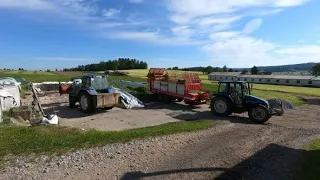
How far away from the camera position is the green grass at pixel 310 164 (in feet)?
26.5

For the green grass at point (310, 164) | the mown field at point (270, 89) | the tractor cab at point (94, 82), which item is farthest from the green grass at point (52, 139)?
the mown field at point (270, 89)

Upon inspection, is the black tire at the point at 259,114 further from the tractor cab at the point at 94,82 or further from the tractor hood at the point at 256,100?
the tractor cab at the point at 94,82

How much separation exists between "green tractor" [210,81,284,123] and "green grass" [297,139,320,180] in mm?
4779

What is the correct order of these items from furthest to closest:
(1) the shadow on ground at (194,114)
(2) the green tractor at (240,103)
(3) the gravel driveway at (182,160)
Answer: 1. (1) the shadow on ground at (194,114)
2. (2) the green tractor at (240,103)
3. (3) the gravel driveway at (182,160)

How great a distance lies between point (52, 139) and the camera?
33.9ft

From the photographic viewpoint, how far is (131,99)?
2216 cm

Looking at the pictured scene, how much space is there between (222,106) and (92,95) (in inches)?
322

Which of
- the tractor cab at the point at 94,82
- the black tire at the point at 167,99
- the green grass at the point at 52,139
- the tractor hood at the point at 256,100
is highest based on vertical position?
the tractor cab at the point at 94,82

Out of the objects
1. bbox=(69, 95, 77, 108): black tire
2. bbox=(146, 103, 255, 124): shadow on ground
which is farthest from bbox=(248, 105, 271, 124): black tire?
bbox=(69, 95, 77, 108): black tire

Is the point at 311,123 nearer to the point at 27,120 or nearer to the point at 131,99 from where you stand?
the point at 131,99

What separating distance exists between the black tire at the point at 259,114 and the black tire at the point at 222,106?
4.89 ft

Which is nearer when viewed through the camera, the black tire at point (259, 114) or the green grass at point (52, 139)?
the green grass at point (52, 139)

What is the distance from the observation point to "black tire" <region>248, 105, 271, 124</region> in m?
15.8

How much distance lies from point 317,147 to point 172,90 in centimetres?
1318
